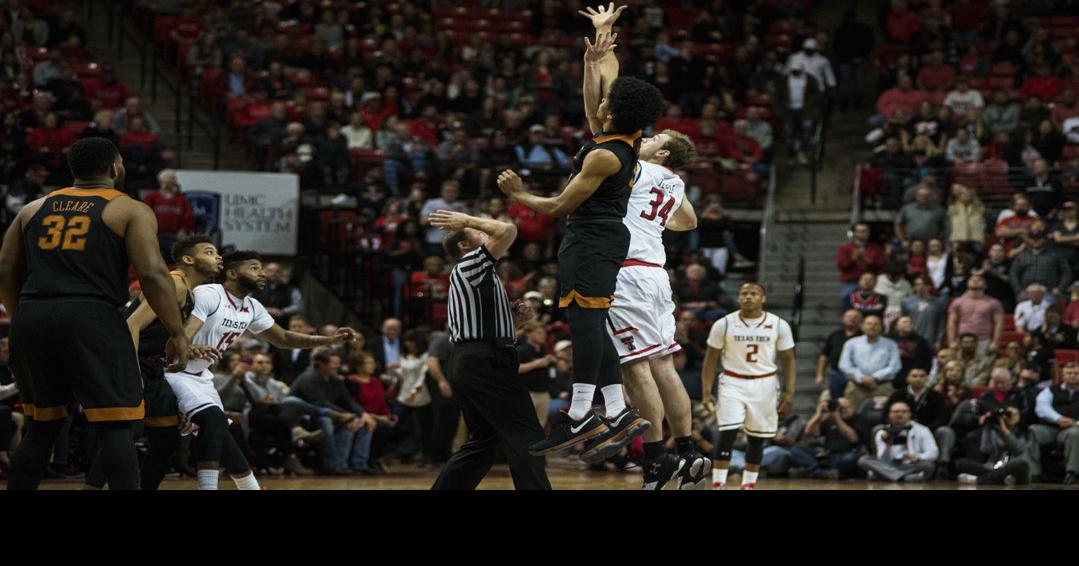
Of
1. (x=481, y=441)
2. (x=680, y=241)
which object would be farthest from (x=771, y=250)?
(x=481, y=441)

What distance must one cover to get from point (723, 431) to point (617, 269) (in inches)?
164

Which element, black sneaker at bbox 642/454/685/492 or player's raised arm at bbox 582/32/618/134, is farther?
player's raised arm at bbox 582/32/618/134

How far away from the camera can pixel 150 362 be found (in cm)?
827

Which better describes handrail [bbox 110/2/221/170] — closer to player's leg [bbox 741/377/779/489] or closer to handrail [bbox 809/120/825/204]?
handrail [bbox 809/120/825/204]

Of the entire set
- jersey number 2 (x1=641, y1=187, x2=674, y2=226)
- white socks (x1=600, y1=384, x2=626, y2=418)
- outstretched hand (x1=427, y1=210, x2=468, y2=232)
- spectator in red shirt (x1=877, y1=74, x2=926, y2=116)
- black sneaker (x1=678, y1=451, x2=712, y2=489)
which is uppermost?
spectator in red shirt (x1=877, y1=74, x2=926, y2=116)

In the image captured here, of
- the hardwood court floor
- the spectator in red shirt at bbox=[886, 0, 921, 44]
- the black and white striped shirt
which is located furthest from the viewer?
the spectator in red shirt at bbox=[886, 0, 921, 44]

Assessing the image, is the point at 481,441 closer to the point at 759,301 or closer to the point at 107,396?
the point at 107,396

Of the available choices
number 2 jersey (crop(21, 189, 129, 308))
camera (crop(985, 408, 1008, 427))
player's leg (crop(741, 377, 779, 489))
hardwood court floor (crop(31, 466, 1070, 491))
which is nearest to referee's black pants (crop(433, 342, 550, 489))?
number 2 jersey (crop(21, 189, 129, 308))

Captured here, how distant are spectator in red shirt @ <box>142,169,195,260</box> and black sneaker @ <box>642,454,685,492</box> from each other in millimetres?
9891

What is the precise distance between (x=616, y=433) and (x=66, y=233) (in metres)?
2.85

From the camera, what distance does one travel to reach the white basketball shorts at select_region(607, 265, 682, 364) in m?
7.90

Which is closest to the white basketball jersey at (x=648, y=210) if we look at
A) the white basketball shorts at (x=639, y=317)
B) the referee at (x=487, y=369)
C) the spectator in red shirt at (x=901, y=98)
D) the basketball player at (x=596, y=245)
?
the white basketball shorts at (x=639, y=317)

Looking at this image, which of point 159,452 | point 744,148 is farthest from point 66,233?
A: point 744,148

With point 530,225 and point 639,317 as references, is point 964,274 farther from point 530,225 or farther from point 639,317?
point 639,317
